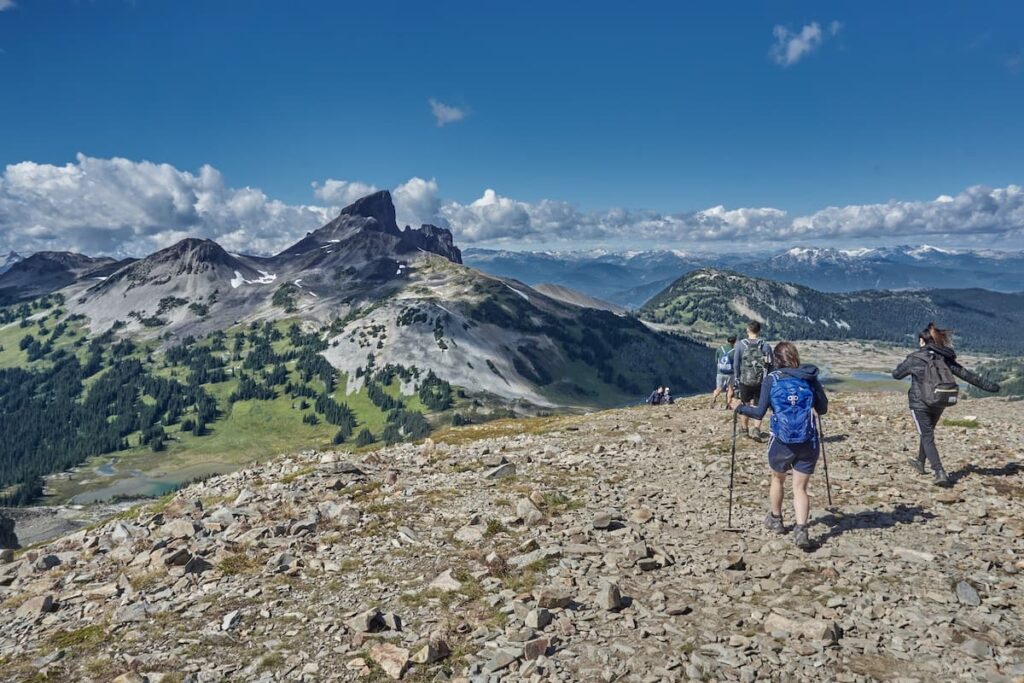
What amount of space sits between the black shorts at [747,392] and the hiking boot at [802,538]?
1084cm

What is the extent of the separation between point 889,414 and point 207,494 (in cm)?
3514

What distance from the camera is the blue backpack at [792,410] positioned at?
13.6 m

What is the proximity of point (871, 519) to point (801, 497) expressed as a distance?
10.7 ft

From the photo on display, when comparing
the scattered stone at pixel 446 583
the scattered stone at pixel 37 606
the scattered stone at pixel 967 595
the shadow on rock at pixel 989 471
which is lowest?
the scattered stone at pixel 37 606

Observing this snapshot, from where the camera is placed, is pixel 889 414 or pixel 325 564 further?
pixel 889 414

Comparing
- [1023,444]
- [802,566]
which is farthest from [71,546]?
[1023,444]

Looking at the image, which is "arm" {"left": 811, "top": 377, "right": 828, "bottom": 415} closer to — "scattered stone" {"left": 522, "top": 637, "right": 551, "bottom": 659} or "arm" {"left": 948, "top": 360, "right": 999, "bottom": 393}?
"arm" {"left": 948, "top": 360, "right": 999, "bottom": 393}

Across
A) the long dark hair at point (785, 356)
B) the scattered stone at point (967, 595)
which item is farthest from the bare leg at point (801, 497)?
the scattered stone at point (967, 595)

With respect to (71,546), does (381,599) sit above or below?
above

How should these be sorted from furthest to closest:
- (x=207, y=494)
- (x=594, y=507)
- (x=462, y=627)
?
1. (x=207, y=494)
2. (x=594, y=507)
3. (x=462, y=627)

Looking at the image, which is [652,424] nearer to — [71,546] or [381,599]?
[381,599]

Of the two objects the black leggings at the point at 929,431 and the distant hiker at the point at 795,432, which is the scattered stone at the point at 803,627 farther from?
the black leggings at the point at 929,431

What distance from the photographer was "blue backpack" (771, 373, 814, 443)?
44.5 feet

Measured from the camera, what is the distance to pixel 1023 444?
23234 mm
